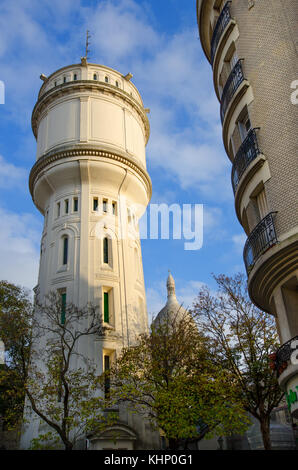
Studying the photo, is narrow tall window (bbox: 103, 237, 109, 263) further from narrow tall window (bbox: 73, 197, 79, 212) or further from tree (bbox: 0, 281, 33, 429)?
tree (bbox: 0, 281, 33, 429)

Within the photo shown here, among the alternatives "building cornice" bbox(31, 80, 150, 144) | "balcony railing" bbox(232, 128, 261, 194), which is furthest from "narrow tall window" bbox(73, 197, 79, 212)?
"balcony railing" bbox(232, 128, 261, 194)

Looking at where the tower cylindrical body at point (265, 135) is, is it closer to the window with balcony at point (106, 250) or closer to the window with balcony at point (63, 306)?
the window with balcony at point (63, 306)

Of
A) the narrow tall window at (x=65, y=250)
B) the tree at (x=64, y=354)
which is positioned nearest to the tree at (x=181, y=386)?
the tree at (x=64, y=354)

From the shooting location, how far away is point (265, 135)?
18.0m

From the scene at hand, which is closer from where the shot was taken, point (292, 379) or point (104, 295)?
point (292, 379)

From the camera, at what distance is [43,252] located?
37.0 meters

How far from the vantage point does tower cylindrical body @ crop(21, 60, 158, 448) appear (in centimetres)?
3334

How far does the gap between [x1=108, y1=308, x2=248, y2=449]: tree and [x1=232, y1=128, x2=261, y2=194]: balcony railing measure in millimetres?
10512

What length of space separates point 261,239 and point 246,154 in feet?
12.9

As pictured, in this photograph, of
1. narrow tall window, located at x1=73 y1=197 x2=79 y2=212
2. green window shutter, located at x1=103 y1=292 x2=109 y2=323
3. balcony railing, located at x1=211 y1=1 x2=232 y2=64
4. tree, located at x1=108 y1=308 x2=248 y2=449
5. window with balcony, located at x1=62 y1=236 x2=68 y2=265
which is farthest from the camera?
narrow tall window, located at x1=73 y1=197 x2=79 y2=212

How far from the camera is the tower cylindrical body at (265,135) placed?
16.0m

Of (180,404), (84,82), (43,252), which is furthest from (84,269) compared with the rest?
(84,82)
